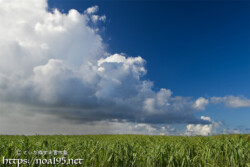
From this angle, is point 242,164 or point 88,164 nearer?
point 242,164

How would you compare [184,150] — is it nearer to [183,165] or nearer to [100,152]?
[183,165]

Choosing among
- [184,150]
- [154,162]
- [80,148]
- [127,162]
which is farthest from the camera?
[80,148]

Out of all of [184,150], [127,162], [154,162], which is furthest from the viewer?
[184,150]

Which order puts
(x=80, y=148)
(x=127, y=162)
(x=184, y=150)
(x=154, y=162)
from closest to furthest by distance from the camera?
(x=154, y=162) < (x=127, y=162) < (x=184, y=150) < (x=80, y=148)

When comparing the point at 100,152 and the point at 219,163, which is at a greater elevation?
the point at 100,152

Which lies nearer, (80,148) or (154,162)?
(154,162)

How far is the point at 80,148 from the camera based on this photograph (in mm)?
8789

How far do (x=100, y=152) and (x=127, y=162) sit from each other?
1.12 metres

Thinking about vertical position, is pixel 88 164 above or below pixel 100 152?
below

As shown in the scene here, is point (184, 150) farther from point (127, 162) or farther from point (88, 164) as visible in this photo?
point (88, 164)

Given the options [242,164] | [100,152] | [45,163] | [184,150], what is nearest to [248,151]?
[242,164]

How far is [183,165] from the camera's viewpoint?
6906 millimetres

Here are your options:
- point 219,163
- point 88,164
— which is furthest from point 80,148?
point 219,163

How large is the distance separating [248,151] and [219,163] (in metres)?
1.36
